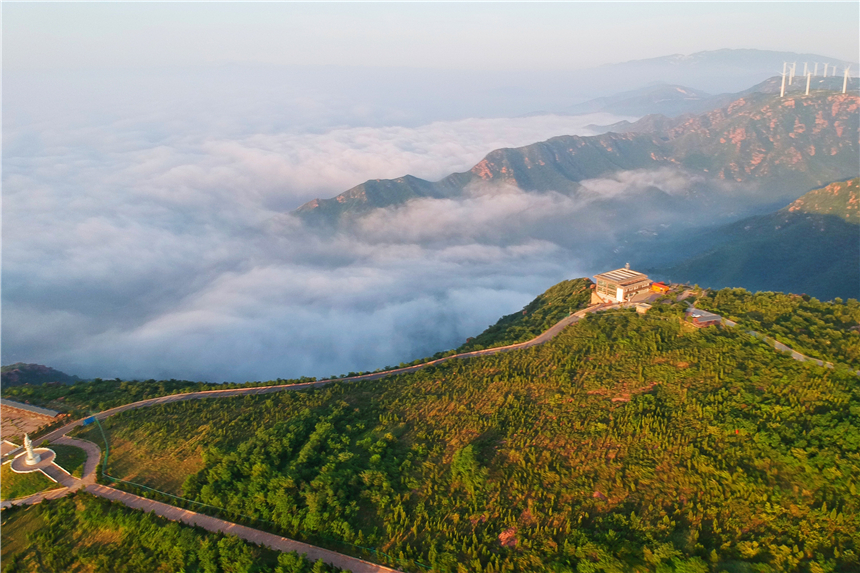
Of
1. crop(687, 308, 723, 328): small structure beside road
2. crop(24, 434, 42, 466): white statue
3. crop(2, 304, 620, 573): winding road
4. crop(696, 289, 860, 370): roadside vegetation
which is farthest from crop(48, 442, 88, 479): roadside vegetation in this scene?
crop(696, 289, 860, 370): roadside vegetation

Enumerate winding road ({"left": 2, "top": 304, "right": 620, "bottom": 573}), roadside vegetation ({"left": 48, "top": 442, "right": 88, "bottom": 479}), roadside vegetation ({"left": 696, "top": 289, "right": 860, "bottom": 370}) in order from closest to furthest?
winding road ({"left": 2, "top": 304, "right": 620, "bottom": 573}) < roadside vegetation ({"left": 48, "top": 442, "right": 88, "bottom": 479}) < roadside vegetation ({"left": 696, "top": 289, "right": 860, "bottom": 370})

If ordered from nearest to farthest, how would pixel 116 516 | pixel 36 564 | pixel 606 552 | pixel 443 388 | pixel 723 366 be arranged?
pixel 606 552 < pixel 36 564 < pixel 116 516 < pixel 723 366 < pixel 443 388

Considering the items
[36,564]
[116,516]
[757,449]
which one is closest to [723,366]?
[757,449]

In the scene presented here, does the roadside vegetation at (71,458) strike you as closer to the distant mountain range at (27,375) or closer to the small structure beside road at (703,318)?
the distant mountain range at (27,375)

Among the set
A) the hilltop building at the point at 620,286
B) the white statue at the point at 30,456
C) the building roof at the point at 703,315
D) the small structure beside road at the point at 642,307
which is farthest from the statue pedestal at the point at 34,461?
the building roof at the point at 703,315

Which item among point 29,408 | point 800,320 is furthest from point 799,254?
point 29,408

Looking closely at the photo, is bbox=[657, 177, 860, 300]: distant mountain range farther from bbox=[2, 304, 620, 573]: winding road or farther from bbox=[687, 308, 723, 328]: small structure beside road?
bbox=[2, 304, 620, 573]: winding road

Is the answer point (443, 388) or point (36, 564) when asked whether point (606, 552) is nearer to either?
point (443, 388)
